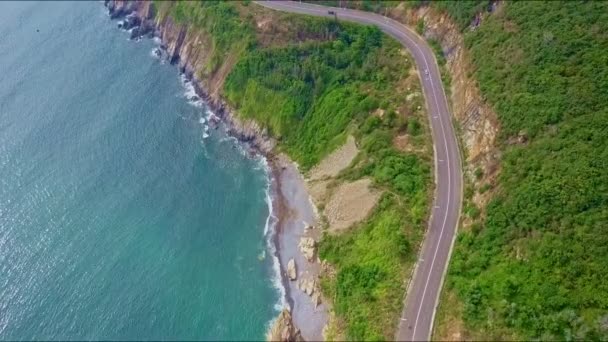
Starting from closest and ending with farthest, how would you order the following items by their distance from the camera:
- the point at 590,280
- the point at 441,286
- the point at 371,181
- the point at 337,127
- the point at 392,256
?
1. the point at 590,280
2. the point at 441,286
3. the point at 392,256
4. the point at 371,181
5. the point at 337,127

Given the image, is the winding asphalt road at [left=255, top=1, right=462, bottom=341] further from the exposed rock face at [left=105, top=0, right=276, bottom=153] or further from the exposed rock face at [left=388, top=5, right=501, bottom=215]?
the exposed rock face at [left=105, top=0, right=276, bottom=153]

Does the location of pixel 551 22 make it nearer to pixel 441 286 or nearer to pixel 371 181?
pixel 371 181

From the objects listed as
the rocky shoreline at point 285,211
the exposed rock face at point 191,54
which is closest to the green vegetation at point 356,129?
the rocky shoreline at point 285,211

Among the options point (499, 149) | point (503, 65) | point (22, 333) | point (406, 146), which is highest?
point (503, 65)

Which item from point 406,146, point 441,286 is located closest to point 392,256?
point 441,286

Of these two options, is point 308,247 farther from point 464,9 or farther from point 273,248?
point 464,9

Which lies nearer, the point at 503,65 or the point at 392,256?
the point at 392,256

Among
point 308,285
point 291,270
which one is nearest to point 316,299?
point 308,285
